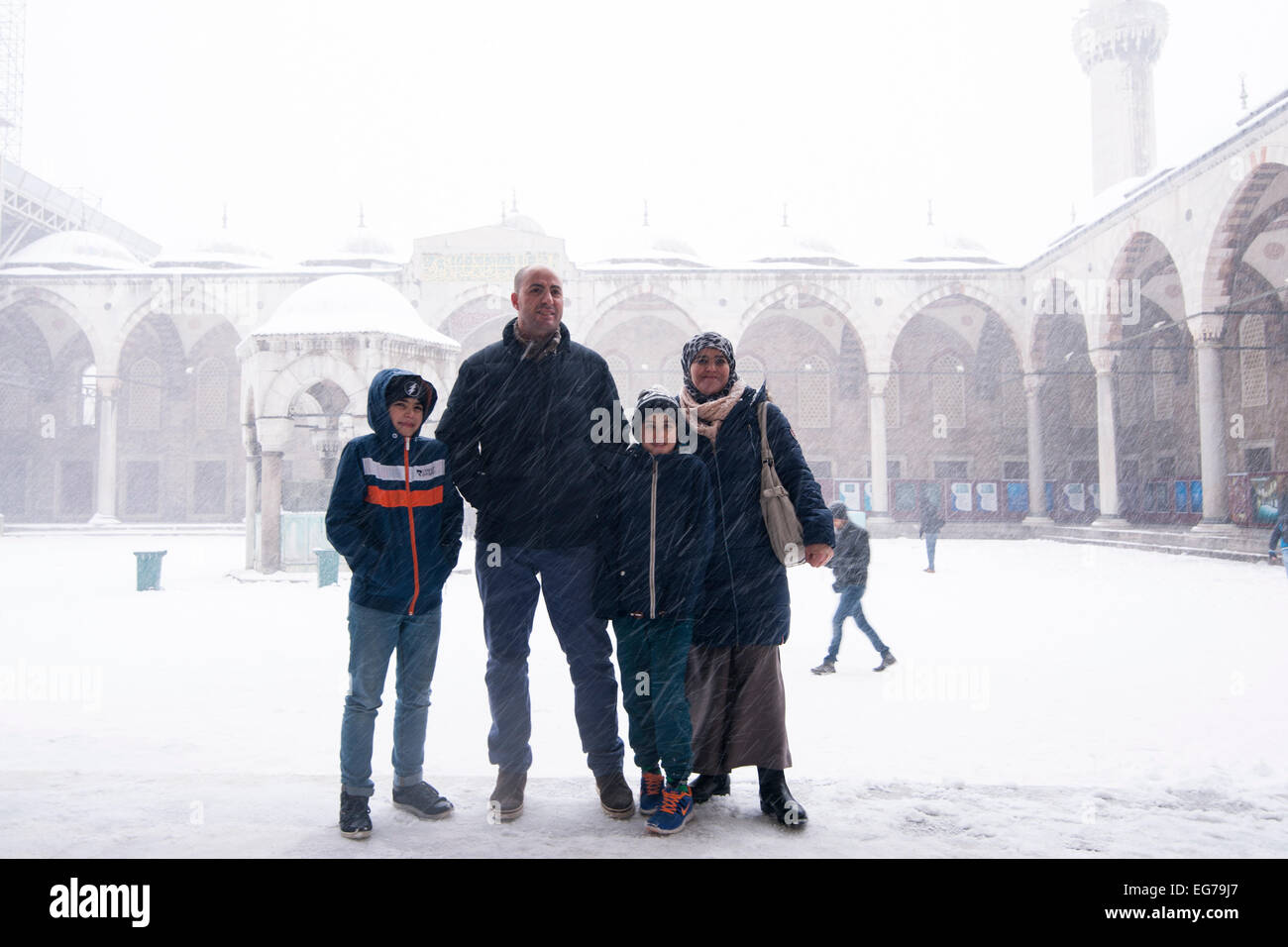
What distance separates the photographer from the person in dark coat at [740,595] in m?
2.67

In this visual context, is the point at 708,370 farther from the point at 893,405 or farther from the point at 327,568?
the point at 893,405

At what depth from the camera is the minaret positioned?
26453 mm

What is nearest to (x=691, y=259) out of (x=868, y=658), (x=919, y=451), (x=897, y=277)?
(x=897, y=277)

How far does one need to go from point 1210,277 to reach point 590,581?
1578 centimetres

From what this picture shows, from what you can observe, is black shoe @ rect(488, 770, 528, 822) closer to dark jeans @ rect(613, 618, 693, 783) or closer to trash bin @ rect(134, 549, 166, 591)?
dark jeans @ rect(613, 618, 693, 783)

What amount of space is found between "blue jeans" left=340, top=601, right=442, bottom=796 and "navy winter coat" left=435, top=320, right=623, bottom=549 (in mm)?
369

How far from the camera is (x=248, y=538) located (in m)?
11.5

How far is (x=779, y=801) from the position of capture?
2.56 m

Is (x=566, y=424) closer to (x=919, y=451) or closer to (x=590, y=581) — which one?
(x=590, y=581)

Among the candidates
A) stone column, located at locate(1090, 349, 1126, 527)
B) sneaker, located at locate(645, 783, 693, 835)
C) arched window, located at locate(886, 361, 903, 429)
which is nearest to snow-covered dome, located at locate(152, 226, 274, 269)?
arched window, located at locate(886, 361, 903, 429)

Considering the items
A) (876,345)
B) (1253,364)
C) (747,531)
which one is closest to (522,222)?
(876,345)

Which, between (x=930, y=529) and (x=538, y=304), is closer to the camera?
(x=538, y=304)

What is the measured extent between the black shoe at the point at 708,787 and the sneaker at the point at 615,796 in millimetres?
210

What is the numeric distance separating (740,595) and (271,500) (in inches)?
380
